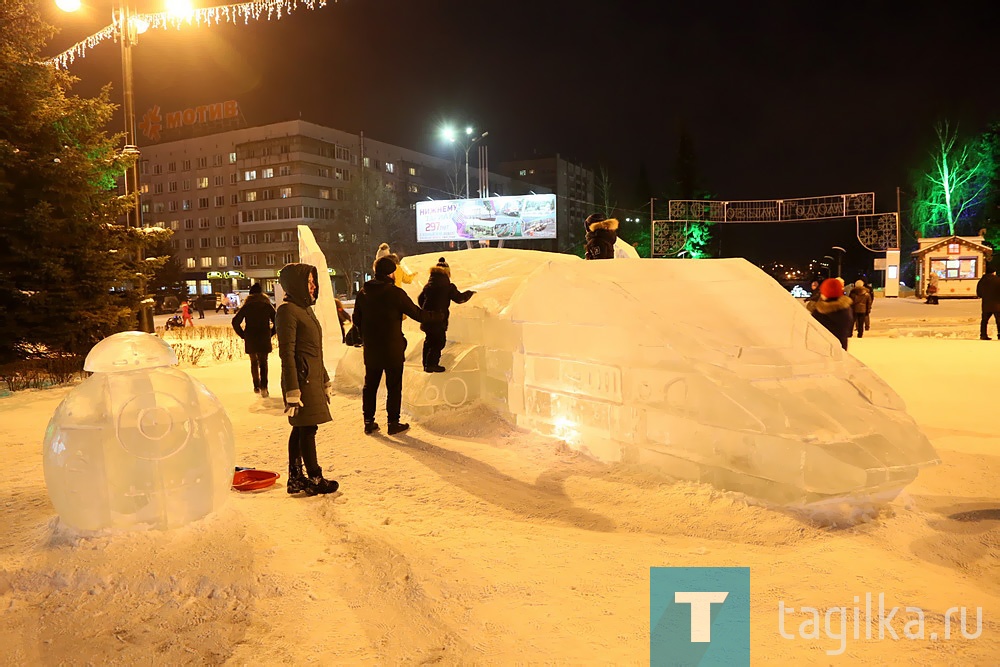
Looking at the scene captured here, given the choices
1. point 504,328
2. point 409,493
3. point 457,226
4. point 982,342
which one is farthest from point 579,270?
point 457,226

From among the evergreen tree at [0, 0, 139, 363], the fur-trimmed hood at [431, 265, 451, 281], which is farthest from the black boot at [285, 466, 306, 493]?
the evergreen tree at [0, 0, 139, 363]

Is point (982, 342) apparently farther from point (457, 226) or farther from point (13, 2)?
point (457, 226)

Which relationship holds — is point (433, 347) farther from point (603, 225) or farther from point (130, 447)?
point (130, 447)

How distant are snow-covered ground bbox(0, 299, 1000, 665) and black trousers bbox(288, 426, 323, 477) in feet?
0.89

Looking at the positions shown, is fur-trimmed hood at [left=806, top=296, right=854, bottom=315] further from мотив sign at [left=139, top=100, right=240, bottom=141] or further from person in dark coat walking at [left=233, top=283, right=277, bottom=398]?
мотив sign at [left=139, top=100, right=240, bottom=141]

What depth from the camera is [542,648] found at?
2.84 metres

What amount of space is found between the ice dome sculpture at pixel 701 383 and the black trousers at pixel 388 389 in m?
1.18

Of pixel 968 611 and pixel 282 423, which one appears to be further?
pixel 282 423

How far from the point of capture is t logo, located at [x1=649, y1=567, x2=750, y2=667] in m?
2.81

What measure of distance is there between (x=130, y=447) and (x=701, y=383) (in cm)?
389

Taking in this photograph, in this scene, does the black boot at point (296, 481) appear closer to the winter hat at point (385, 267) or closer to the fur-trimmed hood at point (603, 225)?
the winter hat at point (385, 267)

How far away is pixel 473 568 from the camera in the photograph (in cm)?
363

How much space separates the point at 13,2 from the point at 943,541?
16.2 metres

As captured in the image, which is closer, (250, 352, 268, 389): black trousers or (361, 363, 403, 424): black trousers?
(361, 363, 403, 424): black trousers
